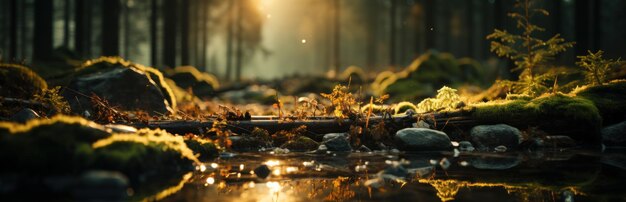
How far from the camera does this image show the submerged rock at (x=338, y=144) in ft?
25.9

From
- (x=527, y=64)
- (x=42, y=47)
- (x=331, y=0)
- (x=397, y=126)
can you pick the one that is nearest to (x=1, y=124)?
(x=397, y=126)

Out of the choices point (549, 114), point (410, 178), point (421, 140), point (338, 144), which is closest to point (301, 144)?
point (338, 144)

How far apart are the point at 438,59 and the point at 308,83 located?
716cm

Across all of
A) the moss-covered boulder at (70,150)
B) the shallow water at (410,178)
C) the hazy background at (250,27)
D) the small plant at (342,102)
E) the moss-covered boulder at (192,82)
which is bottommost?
the shallow water at (410,178)

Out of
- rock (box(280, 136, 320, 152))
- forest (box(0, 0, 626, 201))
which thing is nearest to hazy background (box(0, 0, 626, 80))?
forest (box(0, 0, 626, 201))

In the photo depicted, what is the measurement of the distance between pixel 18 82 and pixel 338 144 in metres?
6.91

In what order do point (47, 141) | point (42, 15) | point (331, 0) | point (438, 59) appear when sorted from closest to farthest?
point (47, 141)
point (42, 15)
point (438, 59)
point (331, 0)

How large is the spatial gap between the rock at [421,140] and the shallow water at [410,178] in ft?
1.42

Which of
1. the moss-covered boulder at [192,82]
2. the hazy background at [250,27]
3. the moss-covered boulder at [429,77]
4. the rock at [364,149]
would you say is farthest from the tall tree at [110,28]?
the rock at [364,149]

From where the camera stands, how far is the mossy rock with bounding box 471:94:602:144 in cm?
836

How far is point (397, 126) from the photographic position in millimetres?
8414

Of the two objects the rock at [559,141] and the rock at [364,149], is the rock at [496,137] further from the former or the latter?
the rock at [364,149]

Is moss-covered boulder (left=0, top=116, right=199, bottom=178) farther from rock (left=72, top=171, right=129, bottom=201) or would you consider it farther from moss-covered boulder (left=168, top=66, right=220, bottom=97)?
moss-covered boulder (left=168, top=66, right=220, bottom=97)

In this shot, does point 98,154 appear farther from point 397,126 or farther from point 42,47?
point 42,47
